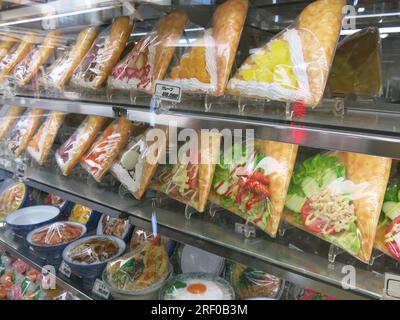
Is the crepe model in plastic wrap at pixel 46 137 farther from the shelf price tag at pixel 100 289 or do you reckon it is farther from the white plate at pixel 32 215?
the shelf price tag at pixel 100 289

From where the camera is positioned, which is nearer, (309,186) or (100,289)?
(309,186)

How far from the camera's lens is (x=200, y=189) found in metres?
1.28

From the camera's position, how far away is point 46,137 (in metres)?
1.90

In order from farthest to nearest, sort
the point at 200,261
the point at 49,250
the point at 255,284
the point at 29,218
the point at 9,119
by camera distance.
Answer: the point at 9,119 → the point at 29,218 → the point at 49,250 → the point at 200,261 → the point at 255,284

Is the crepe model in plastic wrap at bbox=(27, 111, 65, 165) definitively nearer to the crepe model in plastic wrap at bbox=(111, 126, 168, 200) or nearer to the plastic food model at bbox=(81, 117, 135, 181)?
the plastic food model at bbox=(81, 117, 135, 181)

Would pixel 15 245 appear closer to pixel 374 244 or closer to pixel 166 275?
pixel 166 275

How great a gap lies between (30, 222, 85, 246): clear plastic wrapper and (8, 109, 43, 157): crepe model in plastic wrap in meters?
0.48

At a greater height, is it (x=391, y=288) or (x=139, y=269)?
(x=391, y=288)

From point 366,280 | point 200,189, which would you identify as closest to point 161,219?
point 200,189

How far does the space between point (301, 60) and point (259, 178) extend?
38 cm

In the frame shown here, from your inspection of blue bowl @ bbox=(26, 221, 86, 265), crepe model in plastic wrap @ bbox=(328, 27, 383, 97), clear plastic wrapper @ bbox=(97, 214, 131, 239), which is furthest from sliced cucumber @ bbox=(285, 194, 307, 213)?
blue bowl @ bbox=(26, 221, 86, 265)

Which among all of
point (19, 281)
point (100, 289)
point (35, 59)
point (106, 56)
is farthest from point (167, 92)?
point (19, 281)

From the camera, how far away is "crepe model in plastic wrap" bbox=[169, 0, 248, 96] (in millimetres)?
1164

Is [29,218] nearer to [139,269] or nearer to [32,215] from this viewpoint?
[32,215]
